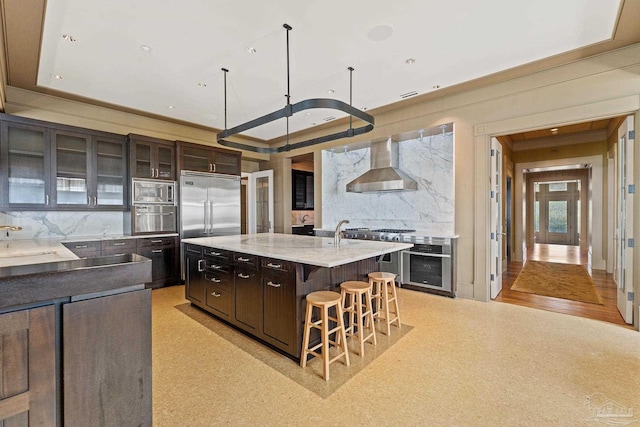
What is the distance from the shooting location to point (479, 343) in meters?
2.78

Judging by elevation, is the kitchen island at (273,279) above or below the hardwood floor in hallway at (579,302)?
above

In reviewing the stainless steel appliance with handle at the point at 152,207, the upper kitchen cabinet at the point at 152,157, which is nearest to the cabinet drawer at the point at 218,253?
the stainless steel appliance with handle at the point at 152,207

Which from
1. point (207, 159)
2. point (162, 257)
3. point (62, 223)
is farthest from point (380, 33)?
point (62, 223)

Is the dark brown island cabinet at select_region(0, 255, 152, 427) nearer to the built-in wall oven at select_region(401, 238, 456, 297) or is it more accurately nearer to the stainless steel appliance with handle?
the stainless steel appliance with handle

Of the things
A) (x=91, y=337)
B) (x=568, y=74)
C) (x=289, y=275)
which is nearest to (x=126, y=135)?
(x=289, y=275)

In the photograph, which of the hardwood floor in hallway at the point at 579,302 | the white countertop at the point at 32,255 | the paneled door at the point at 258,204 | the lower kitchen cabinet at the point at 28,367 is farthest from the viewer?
the paneled door at the point at 258,204

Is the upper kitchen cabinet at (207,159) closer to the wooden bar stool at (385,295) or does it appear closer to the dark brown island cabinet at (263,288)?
the dark brown island cabinet at (263,288)

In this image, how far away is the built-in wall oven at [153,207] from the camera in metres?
4.66

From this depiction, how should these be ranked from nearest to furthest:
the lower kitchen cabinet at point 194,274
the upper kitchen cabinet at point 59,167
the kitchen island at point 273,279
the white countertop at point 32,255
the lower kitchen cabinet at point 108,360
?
the lower kitchen cabinet at point 108,360, the white countertop at point 32,255, the kitchen island at point 273,279, the lower kitchen cabinet at point 194,274, the upper kitchen cabinet at point 59,167

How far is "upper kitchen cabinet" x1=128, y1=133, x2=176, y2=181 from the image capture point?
4.72m

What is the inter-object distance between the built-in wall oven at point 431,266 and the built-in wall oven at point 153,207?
158 inches

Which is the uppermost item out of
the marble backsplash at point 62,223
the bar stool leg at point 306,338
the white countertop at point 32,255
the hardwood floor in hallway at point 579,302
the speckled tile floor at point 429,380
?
the marble backsplash at point 62,223

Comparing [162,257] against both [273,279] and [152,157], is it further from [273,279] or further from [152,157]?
[273,279]

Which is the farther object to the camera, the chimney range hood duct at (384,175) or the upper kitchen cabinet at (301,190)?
the upper kitchen cabinet at (301,190)
